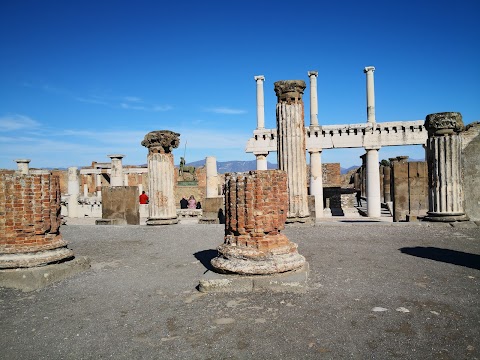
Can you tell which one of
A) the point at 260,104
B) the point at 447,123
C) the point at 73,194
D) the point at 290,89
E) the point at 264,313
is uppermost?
the point at 260,104

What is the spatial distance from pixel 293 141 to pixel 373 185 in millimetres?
12958

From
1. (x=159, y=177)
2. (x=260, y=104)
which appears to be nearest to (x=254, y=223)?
(x=159, y=177)

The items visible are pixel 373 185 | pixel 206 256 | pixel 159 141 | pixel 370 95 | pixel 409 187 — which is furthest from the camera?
pixel 370 95

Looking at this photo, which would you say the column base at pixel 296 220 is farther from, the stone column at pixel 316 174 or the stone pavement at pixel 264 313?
the stone column at pixel 316 174

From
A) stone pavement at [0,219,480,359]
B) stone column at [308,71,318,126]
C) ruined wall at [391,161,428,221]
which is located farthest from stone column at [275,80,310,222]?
stone column at [308,71,318,126]

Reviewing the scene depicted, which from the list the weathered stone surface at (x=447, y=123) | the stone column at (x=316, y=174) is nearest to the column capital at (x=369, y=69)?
the stone column at (x=316, y=174)

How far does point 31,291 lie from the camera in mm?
4648

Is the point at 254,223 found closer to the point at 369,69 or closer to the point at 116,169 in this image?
Answer: the point at 116,169

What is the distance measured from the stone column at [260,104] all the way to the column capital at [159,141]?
12.8m

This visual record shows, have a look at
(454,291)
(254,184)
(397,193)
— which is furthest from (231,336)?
(397,193)

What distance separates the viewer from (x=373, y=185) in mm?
20234

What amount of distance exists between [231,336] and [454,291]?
2634 millimetres

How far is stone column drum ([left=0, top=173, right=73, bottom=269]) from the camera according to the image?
5223 millimetres

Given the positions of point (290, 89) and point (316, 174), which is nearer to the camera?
point (290, 89)
